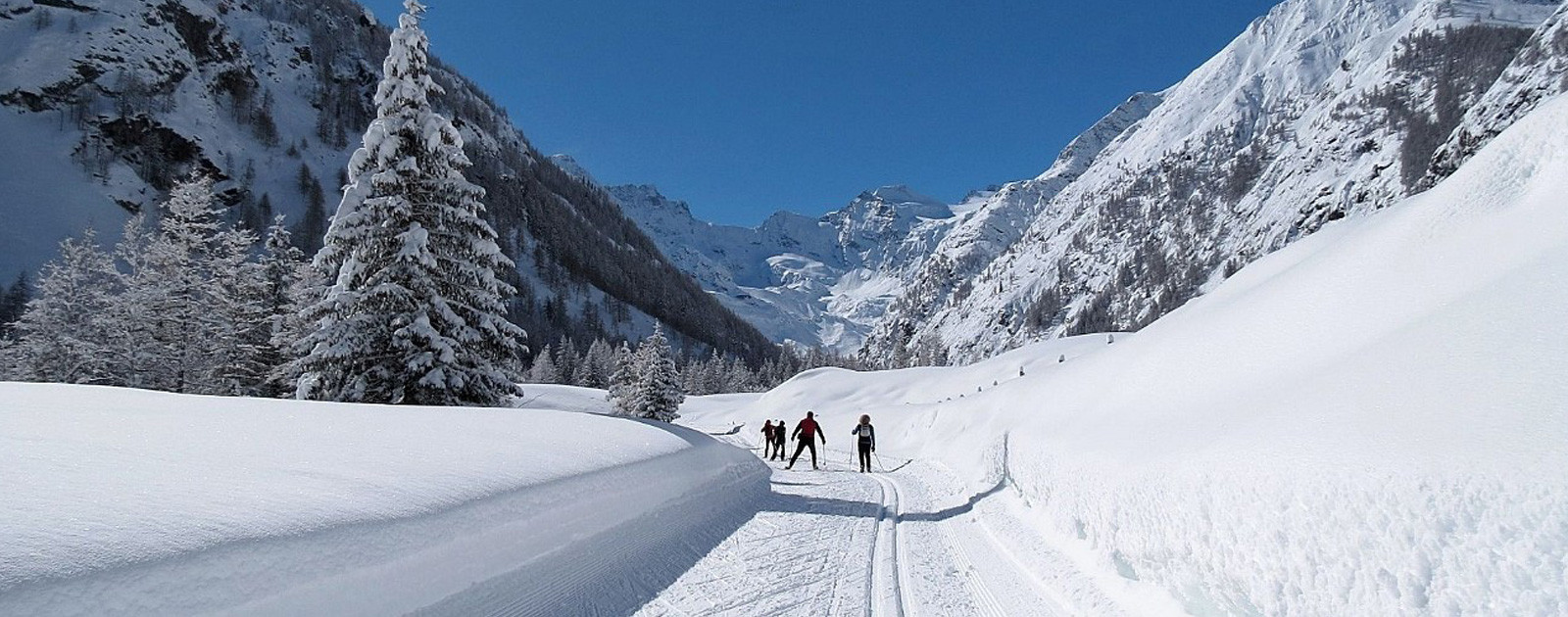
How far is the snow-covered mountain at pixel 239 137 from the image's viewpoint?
11219cm

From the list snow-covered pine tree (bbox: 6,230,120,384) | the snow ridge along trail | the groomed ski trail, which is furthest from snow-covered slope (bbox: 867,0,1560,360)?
snow-covered pine tree (bbox: 6,230,120,384)

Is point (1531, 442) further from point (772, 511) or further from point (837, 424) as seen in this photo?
point (837, 424)

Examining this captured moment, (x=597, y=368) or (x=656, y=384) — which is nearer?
(x=656, y=384)

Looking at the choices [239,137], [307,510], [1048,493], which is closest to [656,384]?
[1048,493]

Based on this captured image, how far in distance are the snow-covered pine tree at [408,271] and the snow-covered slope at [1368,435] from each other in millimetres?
10571

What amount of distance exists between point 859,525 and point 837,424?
997 inches

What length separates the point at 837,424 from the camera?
33.7 metres

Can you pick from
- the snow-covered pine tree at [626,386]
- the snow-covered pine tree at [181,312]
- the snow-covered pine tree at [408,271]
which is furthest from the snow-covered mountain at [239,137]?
the snow-covered pine tree at [408,271]

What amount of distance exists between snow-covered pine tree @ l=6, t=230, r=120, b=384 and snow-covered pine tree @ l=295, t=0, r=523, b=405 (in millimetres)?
12886

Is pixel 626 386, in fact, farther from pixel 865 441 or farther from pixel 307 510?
pixel 307 510

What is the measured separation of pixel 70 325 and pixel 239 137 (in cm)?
14597

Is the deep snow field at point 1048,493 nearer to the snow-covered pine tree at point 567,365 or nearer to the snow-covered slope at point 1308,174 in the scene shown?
the snow-covered pine tree at point 567,365

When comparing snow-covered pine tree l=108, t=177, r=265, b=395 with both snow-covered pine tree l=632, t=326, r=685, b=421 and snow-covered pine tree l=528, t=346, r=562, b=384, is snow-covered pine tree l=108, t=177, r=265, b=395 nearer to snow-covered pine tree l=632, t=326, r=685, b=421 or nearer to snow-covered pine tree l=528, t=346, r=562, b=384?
snow-covered pine tree l=632, t=326, r=685, b=421

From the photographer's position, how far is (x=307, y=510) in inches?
153
